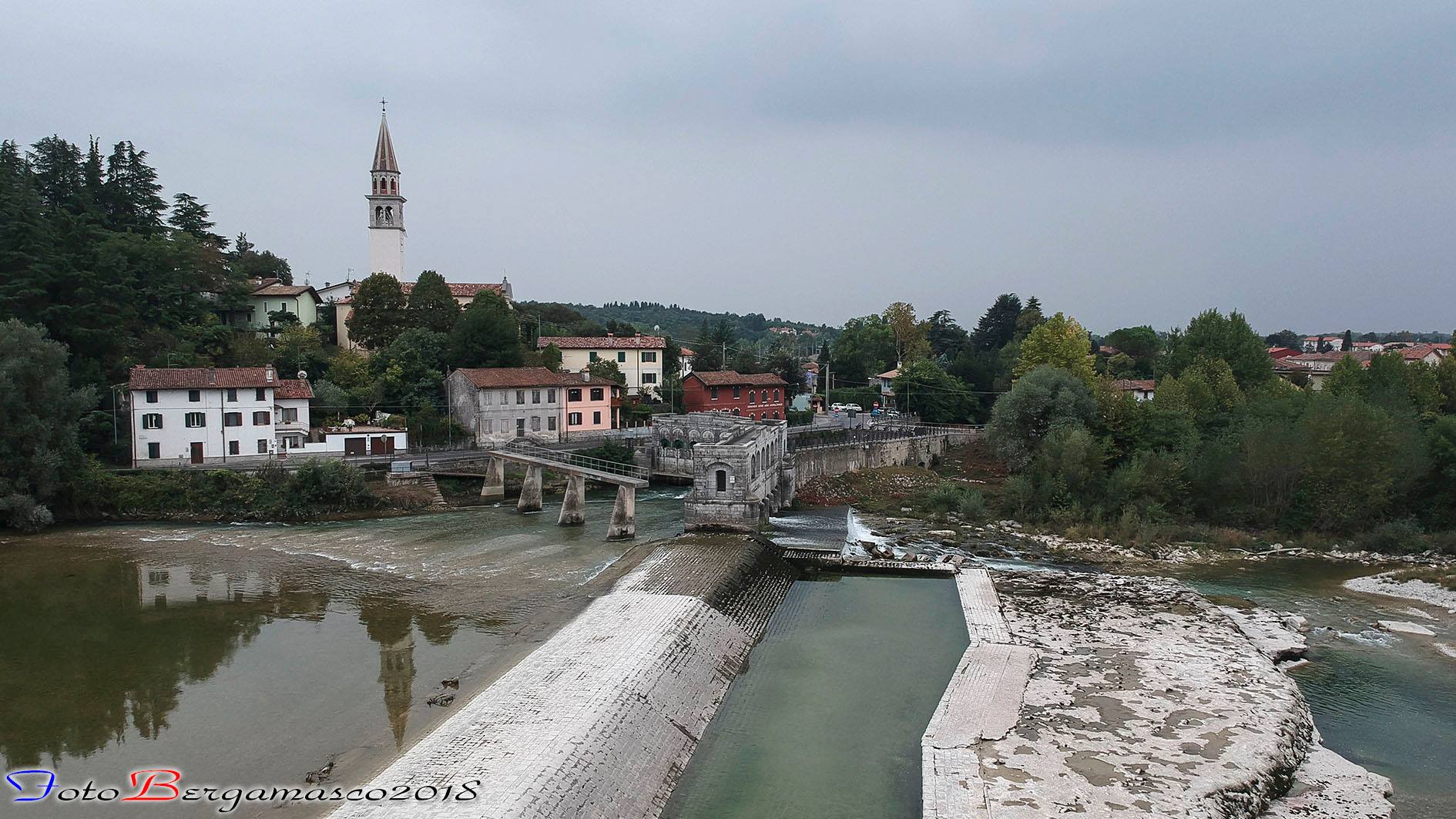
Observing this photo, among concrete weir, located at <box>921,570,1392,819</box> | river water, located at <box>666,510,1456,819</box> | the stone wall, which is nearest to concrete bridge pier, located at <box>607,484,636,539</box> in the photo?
river water, located at <box>666,510,1456,819</box>

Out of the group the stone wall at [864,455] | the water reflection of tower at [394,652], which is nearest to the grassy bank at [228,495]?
the water reflection of tower at [394,652]

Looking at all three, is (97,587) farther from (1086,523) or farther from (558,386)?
(1086,523)

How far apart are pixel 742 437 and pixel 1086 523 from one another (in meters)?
17.4

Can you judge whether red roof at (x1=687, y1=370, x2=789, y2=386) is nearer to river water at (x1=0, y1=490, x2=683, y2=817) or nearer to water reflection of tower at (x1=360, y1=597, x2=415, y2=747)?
river water at (x1=0, y1=490, x2=683, y2=817)

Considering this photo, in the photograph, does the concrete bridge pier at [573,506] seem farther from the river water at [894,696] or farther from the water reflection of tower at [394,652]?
the river water at [894,696]

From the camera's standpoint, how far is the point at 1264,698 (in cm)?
2055

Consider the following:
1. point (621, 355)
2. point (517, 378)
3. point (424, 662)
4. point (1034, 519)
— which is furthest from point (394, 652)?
→ point (621, 355)

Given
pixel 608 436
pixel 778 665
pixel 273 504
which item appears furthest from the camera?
pixel 608 436

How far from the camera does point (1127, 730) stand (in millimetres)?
18797

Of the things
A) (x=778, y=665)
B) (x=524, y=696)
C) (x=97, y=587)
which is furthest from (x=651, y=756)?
(x=97, y=587)

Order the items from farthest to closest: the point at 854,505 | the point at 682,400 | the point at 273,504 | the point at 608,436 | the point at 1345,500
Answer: the point at 682,400
the point at 608,436
the point at 854,505
the point at 273,504
the point at 1345,500

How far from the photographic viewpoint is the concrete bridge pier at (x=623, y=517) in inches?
1518

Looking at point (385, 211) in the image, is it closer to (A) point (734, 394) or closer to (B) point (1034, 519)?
(A) point (734, 394)

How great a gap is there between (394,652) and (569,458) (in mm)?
24457
